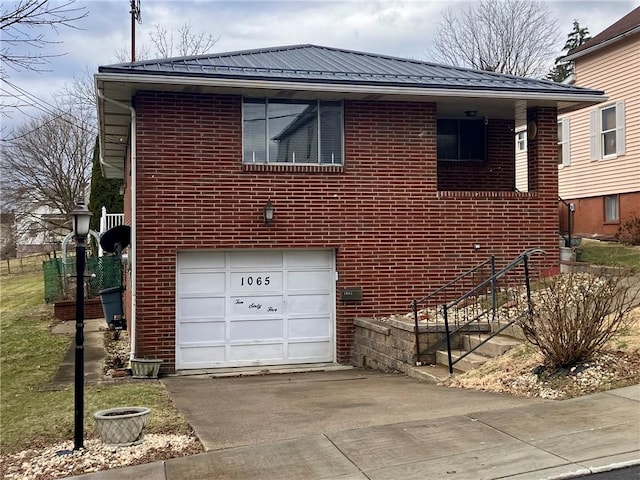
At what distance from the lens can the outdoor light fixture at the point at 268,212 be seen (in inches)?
471

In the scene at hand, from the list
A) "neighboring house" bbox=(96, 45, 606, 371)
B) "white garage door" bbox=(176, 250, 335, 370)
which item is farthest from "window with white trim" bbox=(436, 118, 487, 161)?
"white garage door" bbox=(176, 250, 335, 370)

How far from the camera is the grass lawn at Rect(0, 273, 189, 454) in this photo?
278 inches

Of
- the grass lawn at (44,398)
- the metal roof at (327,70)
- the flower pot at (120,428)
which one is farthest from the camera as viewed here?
the metal roof at (327,70)

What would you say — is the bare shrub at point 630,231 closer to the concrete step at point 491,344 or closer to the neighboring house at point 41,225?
the concrete step at point 491,344

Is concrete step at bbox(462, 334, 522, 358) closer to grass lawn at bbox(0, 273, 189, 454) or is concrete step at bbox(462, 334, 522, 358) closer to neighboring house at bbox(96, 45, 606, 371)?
neighboring house at bbox(96, 45, 606, 371)

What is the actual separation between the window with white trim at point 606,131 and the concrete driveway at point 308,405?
12518 mm

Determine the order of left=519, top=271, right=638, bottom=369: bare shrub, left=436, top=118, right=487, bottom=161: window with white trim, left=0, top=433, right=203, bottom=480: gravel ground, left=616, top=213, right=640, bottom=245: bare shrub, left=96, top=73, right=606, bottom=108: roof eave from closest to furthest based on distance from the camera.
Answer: left=0, top=433, right=203, bottom=480: gravel ground < left=519, top=271, right=638, bottom=369: bare shrub < left=96, top=73, right=606, bottom=108: roof eave < left=436, top=118, right=487, bottom=161: window with white trim < left=616, top=213, right=640, bottom=245: bare shrub

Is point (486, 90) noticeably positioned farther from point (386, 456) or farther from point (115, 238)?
point (115, 238)

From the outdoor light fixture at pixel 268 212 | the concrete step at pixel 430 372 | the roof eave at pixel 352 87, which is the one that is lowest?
Result: the concrete step at pixel 430 372

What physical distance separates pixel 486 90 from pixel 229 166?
16.3 ft

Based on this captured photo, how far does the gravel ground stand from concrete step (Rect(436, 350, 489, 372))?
446 cm

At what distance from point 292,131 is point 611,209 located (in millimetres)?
11677

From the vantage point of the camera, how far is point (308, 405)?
26.6 ft

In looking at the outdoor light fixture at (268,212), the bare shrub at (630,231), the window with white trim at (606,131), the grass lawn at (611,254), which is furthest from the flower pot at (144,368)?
the window with white trim at (606,131)
